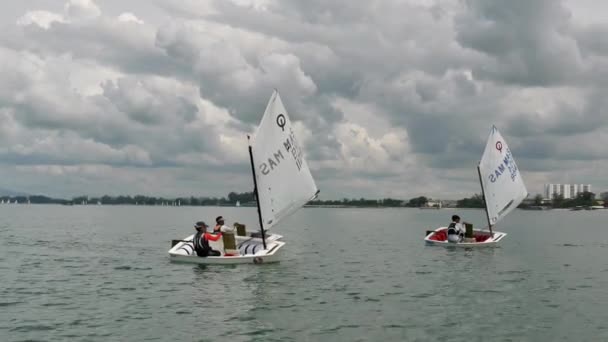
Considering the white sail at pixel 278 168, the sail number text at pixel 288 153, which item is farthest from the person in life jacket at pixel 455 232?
the sail number text at pixel 288 153

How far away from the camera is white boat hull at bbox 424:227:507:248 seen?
145 feet

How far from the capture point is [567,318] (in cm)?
2108

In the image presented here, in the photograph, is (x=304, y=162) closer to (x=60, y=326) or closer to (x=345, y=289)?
(x=345, y=289)

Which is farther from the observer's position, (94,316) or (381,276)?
(381,276)

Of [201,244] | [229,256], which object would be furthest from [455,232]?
[201,244]

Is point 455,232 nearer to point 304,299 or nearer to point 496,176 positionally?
point 496,176

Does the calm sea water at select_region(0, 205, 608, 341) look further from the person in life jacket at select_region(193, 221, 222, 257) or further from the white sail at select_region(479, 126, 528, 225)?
the white sail at select_region(479, 126, 528, 225)

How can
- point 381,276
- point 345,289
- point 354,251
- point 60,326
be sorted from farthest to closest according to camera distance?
point 354,251 < point 381,276 < point 345,289 < point 60,326

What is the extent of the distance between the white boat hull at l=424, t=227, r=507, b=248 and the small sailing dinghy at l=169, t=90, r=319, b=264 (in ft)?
48.8

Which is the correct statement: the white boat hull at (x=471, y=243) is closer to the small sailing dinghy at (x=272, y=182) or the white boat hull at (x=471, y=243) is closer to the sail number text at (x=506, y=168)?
the sail number text at (x=506, y=168)

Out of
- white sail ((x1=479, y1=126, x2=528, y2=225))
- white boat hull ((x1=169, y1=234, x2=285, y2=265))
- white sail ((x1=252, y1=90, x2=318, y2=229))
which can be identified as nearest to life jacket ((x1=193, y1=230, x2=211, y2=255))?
white boat hull ((x1=169, y1=234, x2=285, y2=265))

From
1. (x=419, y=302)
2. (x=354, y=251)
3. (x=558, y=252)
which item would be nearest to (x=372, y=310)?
(x=419, y=302)

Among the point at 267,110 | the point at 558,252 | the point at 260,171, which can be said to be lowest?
the point at 558,252

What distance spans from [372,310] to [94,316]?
8876 mm
